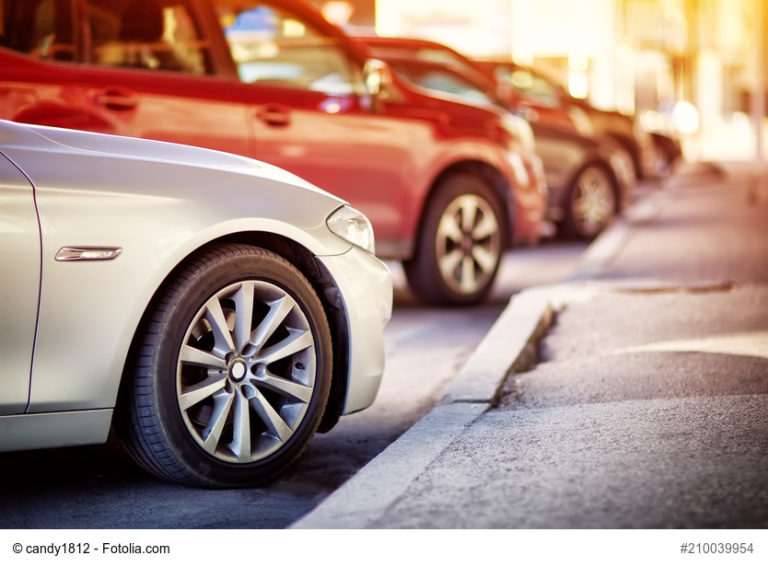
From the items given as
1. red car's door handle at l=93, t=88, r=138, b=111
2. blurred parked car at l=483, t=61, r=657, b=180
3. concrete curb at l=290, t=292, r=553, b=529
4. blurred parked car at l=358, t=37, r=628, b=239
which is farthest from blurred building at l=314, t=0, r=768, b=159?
concrete curb at l=290, t=292, r=553, b=529

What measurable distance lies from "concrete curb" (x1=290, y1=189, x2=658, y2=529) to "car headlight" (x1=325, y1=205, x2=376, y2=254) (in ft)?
2.13

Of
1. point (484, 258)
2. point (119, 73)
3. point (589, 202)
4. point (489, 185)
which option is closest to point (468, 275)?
point (484, 258)

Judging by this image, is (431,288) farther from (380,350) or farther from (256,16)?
(380,350)

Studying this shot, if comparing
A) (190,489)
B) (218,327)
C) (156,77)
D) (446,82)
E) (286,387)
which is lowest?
(190,489)

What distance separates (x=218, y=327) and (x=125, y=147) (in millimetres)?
625

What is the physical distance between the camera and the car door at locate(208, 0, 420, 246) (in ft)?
22.8

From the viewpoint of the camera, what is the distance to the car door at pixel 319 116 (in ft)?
22.8

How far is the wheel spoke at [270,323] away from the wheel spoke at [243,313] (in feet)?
0.11

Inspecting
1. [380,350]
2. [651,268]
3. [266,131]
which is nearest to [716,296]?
Answer: [651,268]

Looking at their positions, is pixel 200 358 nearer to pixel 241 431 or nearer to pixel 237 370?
pixel 237 370

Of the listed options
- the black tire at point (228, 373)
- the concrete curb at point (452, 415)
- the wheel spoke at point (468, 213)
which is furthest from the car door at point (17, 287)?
the wheel spoke at point (468, 213)

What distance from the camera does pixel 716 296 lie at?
24.6ft

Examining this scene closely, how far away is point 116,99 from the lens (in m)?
6.21
